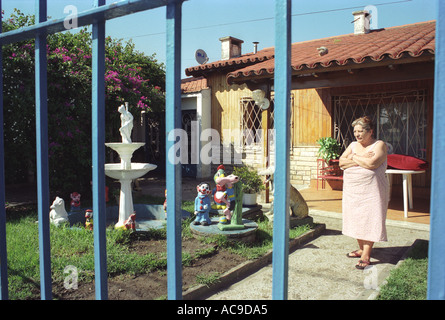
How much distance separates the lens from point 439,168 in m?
0.84

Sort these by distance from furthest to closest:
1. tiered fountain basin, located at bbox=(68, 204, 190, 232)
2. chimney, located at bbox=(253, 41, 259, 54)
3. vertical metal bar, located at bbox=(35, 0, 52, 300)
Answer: chimney, located at bbox=(253, 41, 259, 54)
tiered fountain basin, located at bbox=(68, 204, 190, 232)
vertical metal bar, located at bbox=(35, 0, 52, 300)

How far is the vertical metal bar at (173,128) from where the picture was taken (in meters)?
1.17

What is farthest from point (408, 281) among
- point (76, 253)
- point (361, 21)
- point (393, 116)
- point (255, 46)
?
point (255, 46)

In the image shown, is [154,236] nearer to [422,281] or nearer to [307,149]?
[422,281]

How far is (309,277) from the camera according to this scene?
355cm

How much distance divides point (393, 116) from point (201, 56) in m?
6.83

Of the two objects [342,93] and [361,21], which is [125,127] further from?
[361,21]

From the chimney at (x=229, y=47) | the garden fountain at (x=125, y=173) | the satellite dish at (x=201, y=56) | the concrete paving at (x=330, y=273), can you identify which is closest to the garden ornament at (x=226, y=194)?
the concrete paving at (x=330, y=273)

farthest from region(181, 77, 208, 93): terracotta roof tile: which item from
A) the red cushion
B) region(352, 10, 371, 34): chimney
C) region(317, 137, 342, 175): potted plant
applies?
the red cushion

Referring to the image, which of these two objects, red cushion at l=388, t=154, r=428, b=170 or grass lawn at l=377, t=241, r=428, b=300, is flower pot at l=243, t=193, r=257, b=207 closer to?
red cushion at l=388, t=154, r=428, b=170

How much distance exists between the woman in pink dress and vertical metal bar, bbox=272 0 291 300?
9.72 feet

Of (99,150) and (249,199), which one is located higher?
(99,150)

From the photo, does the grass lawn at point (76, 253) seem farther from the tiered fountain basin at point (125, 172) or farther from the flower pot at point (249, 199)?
the tiered fountain basin at point (125, 172)

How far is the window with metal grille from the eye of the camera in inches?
315
